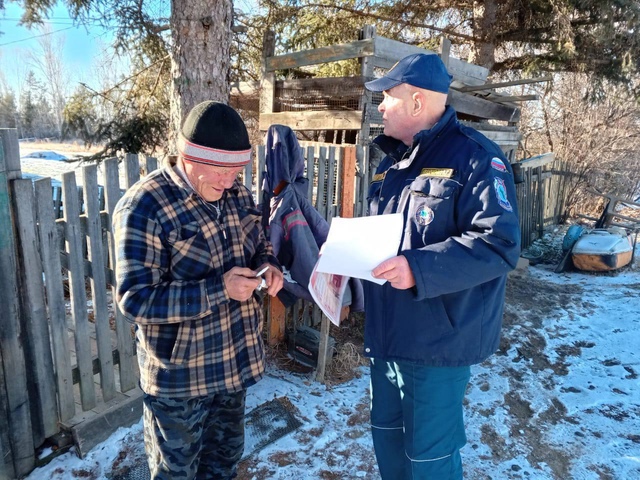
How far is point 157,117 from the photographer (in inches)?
247

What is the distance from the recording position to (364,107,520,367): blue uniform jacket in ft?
5.23

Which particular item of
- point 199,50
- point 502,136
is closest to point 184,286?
point 199,50

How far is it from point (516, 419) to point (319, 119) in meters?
3.69

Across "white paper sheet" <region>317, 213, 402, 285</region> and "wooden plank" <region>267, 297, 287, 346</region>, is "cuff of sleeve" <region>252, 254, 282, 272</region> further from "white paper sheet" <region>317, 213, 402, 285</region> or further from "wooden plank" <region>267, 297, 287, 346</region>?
"wooden plank" <region>267, 297, 287, 346</region>

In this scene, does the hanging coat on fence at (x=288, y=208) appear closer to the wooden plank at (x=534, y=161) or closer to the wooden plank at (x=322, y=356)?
the wooden plank at (x=322, y=356)

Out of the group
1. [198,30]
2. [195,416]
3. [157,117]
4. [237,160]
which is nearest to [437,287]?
[237,160]

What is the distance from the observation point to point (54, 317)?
2.53 m

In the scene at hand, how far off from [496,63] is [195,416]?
9806 mm

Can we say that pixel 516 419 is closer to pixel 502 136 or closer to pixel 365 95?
pixel 365 95

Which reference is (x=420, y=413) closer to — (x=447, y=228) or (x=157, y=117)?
(x=447, y=228)

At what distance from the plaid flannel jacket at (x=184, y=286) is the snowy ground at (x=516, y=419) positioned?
1212 millimetres

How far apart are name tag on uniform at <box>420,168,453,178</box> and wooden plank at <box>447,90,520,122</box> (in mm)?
4391

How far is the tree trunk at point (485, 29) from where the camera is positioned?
8352 mm

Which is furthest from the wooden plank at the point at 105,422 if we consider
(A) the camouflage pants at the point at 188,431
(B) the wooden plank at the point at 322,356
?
(B) the wooden plank at the point at 322,356
